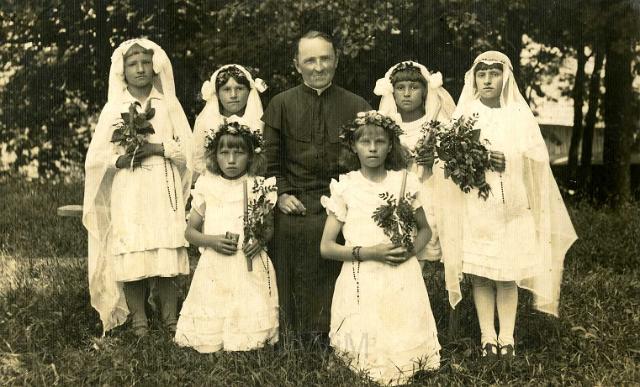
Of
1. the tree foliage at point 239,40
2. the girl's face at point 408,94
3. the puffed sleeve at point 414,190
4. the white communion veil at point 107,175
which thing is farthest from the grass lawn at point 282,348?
the tree foliage at point 239,40

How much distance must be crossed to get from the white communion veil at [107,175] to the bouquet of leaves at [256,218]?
0.98 m

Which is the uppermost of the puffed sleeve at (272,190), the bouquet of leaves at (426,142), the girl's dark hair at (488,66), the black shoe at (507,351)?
the girl's dark hair at (488,66)

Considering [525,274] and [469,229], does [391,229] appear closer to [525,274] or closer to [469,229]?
[469,229]

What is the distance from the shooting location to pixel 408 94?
5.48 meters

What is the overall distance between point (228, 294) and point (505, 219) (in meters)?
1.91

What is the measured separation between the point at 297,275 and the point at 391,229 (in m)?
0.91

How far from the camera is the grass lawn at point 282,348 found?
15.6ft

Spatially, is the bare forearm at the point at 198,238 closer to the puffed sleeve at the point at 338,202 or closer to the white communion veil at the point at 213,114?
the white communion veil at the point at 213,114

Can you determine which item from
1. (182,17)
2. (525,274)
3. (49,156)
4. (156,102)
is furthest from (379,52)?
(49,156)

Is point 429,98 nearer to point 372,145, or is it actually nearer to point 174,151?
point 372,145

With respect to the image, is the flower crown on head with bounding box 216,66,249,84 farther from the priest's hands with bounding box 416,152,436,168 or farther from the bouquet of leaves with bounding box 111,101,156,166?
the priest's hands with bounding box 416,152,436,168

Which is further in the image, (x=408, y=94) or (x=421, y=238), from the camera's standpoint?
(x=408, y=94)

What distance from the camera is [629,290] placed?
6.92 m

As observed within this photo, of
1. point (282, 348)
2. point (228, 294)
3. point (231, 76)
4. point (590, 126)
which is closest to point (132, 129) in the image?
point (231, 76)
